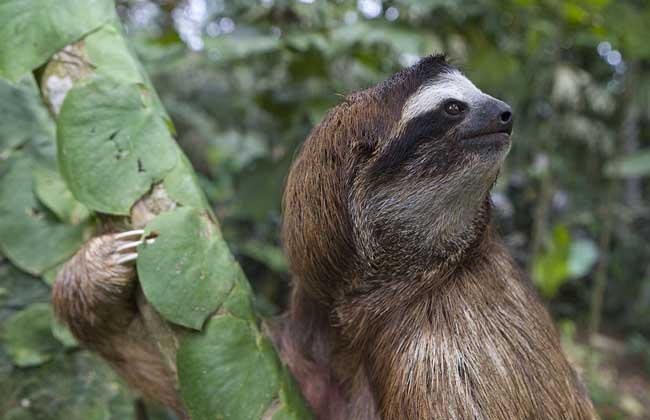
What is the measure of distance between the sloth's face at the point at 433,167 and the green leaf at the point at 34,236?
1.14 meters

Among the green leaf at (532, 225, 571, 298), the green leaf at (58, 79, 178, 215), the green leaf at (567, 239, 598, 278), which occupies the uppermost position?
the green leaf at (58, 79, 178, 215)

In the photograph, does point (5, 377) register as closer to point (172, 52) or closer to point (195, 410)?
point (195, 410)

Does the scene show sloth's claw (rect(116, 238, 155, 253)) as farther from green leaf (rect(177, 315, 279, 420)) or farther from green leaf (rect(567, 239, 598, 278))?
green leaf (rect(567, 239, 598, 278))

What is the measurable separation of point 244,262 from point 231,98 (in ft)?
5.72

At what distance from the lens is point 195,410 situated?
157cm

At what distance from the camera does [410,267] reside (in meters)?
1.82

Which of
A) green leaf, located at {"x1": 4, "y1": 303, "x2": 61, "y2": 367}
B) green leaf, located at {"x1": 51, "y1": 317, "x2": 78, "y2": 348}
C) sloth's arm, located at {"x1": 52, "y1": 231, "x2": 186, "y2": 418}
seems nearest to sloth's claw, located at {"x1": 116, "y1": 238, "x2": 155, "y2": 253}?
sloth's arm, located at {"x1": 52, "y1": 231, "x2": 186, "y2": 418}

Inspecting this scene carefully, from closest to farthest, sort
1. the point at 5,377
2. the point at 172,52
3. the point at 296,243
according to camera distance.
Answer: the point at 296,243, the point at 5,377, the point at 172,52

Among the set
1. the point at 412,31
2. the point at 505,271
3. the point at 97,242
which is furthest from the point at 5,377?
the point at 412,31

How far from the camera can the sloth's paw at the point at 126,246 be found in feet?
5.57

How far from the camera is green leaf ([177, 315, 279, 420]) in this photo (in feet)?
5.11

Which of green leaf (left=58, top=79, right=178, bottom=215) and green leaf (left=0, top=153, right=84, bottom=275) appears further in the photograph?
green leaf (left=0, top=153, right=84, bottom=275)

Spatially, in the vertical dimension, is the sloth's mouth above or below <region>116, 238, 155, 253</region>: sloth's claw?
below

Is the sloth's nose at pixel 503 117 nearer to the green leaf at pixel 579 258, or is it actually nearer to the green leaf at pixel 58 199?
the green leaf at pixel 58 199
